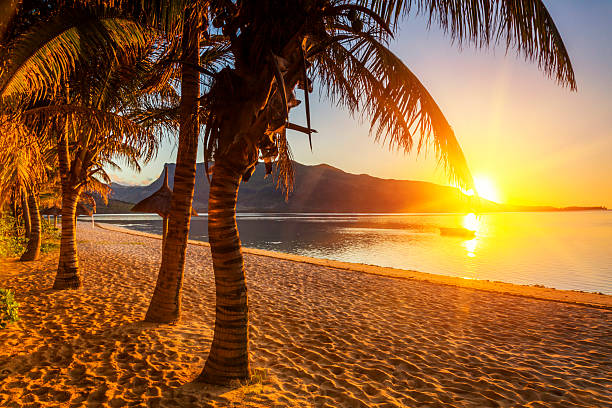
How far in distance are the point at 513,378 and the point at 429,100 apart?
3.81m

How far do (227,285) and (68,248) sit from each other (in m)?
6.29

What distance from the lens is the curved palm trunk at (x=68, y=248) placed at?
729 cm

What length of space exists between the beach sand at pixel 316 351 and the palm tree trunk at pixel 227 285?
0.23 meters

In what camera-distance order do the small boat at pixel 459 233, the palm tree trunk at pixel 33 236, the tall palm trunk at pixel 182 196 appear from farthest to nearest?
the small boat at pixel 459 233
the palm tree trunk at pixel 33 236
the tall palm trunk at pixel 182 196

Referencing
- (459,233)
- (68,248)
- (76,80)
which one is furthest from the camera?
(459,233)

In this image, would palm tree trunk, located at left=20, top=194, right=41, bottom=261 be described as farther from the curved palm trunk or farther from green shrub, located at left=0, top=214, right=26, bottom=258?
the curved palm trunk

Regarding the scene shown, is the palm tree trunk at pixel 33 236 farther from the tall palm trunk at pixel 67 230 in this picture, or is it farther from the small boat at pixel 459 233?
the small boat at pixel 459 233

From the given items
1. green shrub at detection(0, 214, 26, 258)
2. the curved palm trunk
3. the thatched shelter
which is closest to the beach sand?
the curved palm trunk

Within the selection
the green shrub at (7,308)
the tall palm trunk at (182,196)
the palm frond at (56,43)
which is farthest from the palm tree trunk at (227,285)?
the green shrub at (7,308)

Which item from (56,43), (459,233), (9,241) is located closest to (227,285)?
(56,43)

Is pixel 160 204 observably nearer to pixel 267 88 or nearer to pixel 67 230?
pixel 67 230

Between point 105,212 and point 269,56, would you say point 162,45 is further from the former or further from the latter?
point 105,212

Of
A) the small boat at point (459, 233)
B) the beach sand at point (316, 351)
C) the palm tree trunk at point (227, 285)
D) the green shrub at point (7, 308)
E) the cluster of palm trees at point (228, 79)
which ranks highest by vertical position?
the cluster of palm trees at point (228, 79)

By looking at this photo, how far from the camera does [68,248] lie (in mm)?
7477
